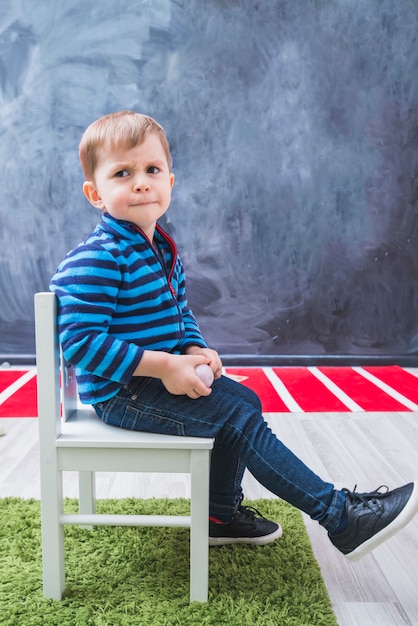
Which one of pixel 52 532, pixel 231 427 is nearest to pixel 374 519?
pixel 231 427

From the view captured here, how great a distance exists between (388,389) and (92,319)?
178 centimetres

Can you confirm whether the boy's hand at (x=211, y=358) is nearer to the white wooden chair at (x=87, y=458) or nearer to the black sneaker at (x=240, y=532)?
the white wooden chair at (x=87, y=458)

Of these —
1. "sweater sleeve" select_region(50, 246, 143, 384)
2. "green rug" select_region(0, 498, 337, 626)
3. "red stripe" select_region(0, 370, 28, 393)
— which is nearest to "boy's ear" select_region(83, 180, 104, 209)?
"sweater sleeve" select_region(50, 246, 143, 384)

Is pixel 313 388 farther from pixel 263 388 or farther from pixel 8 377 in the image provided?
pixel 8 377

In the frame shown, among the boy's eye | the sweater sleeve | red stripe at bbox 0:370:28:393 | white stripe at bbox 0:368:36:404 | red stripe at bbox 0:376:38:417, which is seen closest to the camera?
the sweater sleeve

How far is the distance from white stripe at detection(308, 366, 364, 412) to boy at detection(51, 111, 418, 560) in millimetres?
1188

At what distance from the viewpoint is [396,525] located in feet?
3.52

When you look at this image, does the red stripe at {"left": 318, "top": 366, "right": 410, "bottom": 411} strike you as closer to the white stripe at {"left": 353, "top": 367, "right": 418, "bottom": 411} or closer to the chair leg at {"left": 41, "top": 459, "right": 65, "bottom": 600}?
the white stripe at {"left": 353, "top": 367, "right": 418, "bottom": 411}

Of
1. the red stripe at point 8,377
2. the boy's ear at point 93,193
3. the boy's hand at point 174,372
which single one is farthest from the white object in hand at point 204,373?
the red stripe at point 8,377

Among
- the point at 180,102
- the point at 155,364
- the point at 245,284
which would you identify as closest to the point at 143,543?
the point at 155,364

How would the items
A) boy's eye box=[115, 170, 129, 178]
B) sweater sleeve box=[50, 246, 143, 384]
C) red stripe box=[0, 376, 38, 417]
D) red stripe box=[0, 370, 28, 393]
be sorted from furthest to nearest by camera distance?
red stripe box=[0, 370, 28, 393]
red stripe box=[0, 376, 38, 417]
boy's eye box=[115, 170, 129, 178]
sweater sleeve box=[50, 246, 143, 384]

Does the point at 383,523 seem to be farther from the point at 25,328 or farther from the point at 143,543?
the point at 25,328

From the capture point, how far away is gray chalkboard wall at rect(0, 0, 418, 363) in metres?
2.88

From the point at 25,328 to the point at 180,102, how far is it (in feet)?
3.98
